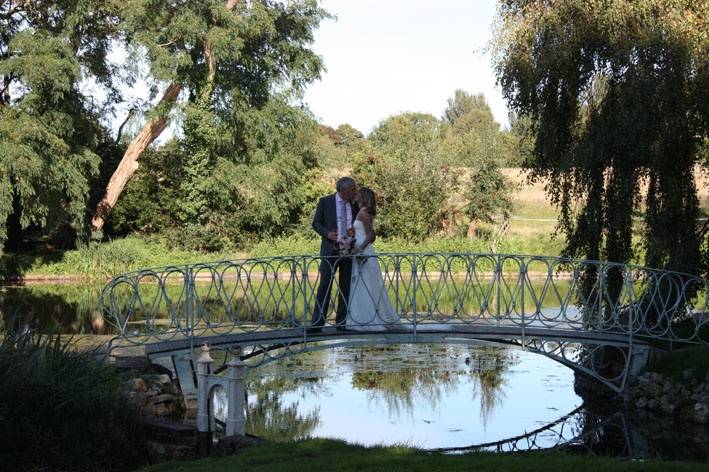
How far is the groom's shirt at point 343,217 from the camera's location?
1187 cm

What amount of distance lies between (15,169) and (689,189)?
1934 centimetres

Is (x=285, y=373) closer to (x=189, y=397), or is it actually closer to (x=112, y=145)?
(x=189, y=397)

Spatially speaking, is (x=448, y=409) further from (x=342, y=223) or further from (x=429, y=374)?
(x=342, y=223)

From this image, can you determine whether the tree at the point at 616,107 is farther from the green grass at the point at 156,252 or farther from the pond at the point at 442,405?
the green grass at the point at 156,252

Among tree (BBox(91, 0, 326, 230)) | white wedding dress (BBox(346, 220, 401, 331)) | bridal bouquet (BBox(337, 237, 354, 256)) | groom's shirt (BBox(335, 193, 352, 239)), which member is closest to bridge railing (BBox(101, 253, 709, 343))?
white wedding dress (BBox(346, 220, 401, 331))

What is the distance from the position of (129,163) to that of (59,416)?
2683cm

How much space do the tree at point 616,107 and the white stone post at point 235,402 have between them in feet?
21.7

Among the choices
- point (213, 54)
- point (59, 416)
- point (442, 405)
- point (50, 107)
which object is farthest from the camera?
point (213, 54)

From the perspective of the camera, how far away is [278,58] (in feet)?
115

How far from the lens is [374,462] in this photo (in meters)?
7.47

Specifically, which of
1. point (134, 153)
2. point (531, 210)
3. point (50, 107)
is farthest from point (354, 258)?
point (531, 210)

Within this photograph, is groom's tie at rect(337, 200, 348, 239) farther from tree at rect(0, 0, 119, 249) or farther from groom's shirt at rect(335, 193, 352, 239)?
tree at rect(0, 0, 119, 249)

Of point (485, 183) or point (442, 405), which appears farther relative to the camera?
point (485, 183)

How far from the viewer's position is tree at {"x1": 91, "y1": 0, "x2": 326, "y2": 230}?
31.7 m
